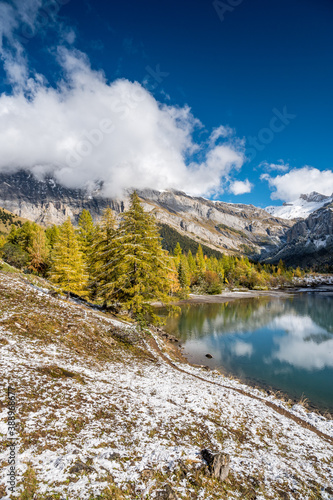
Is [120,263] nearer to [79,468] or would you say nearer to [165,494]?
[79,468]

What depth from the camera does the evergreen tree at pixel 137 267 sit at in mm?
22109

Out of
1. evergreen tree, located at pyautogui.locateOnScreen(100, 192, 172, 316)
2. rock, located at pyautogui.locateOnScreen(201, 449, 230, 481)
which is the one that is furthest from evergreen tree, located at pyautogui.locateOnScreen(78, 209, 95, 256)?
rock, located at pyautogui.locateOnScreen(201, 449, 230, 481)

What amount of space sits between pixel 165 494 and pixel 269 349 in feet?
99.3

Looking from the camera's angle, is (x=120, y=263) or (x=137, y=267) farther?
(x=137, y=267)

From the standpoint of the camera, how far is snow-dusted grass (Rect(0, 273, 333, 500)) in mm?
5340

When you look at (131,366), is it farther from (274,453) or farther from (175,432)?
(274,453)

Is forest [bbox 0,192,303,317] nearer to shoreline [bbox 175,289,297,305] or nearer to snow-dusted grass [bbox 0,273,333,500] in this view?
snow-dusted grass [bbox 0,273,333,500]

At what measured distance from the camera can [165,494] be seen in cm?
523

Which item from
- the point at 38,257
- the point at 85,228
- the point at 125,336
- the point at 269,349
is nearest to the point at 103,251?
the point at 125,336

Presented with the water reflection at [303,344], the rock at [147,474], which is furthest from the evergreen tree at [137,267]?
the water reflection at [303,344]

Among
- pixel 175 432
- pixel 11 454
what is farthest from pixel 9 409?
pixel 175 432

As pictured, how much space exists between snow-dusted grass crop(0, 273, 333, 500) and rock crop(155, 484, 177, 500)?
0.46 feet

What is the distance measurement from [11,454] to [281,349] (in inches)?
1323

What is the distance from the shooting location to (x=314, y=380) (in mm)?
21875
